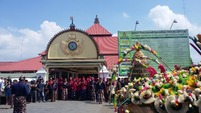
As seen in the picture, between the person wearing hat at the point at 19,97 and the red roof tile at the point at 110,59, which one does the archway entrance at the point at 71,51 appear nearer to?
the red roof tile at the point at 110,59

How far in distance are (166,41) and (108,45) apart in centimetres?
888

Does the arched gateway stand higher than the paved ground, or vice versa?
the arched gateway

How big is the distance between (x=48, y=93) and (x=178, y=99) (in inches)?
726

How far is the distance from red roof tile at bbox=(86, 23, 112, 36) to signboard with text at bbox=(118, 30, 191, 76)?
10.1 m

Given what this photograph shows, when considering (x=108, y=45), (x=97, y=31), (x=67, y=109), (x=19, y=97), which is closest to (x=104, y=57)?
(x=108, y=45)

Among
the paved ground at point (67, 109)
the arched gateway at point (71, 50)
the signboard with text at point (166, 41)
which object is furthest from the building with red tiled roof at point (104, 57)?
the paved ground at point (67, 109)

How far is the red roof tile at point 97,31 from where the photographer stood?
3300 cm

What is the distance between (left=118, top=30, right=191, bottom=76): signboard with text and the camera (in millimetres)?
22953

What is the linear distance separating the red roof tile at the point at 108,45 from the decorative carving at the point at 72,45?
18.3 feet

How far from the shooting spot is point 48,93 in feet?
66.3

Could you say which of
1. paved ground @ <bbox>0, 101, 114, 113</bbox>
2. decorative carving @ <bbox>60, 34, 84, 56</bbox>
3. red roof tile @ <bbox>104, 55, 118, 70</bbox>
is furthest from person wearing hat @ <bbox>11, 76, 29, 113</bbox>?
red roof tile @ <bbox>104, 55, 118, 70</bbox>

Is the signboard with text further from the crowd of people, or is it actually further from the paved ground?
the paved ground

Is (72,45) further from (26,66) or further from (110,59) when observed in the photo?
(26,66)

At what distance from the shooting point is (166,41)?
2311 cm
